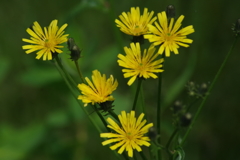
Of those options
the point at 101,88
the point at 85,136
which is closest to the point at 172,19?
the point at 101,88

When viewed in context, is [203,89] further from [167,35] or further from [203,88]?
[167,35]

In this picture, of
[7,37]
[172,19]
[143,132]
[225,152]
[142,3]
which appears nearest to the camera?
[143,132]

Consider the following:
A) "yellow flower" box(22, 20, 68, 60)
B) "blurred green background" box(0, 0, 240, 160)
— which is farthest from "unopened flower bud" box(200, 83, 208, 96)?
"blurred green background" box(0, 0, 240, 160)

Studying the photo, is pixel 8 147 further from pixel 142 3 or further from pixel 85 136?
pixel 142 3

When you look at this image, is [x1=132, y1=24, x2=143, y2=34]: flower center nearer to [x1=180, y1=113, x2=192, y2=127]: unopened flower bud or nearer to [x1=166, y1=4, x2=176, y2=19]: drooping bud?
[x1=166, y1=4, x2=176, y2=19]: drooping bud

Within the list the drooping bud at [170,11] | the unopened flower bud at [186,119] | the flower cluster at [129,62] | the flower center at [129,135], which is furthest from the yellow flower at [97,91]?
the drooping bud at [170,11]

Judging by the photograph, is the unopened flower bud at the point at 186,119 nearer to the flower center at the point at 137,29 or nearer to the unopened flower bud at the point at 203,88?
the unopened flower bud at the point at 203,88
